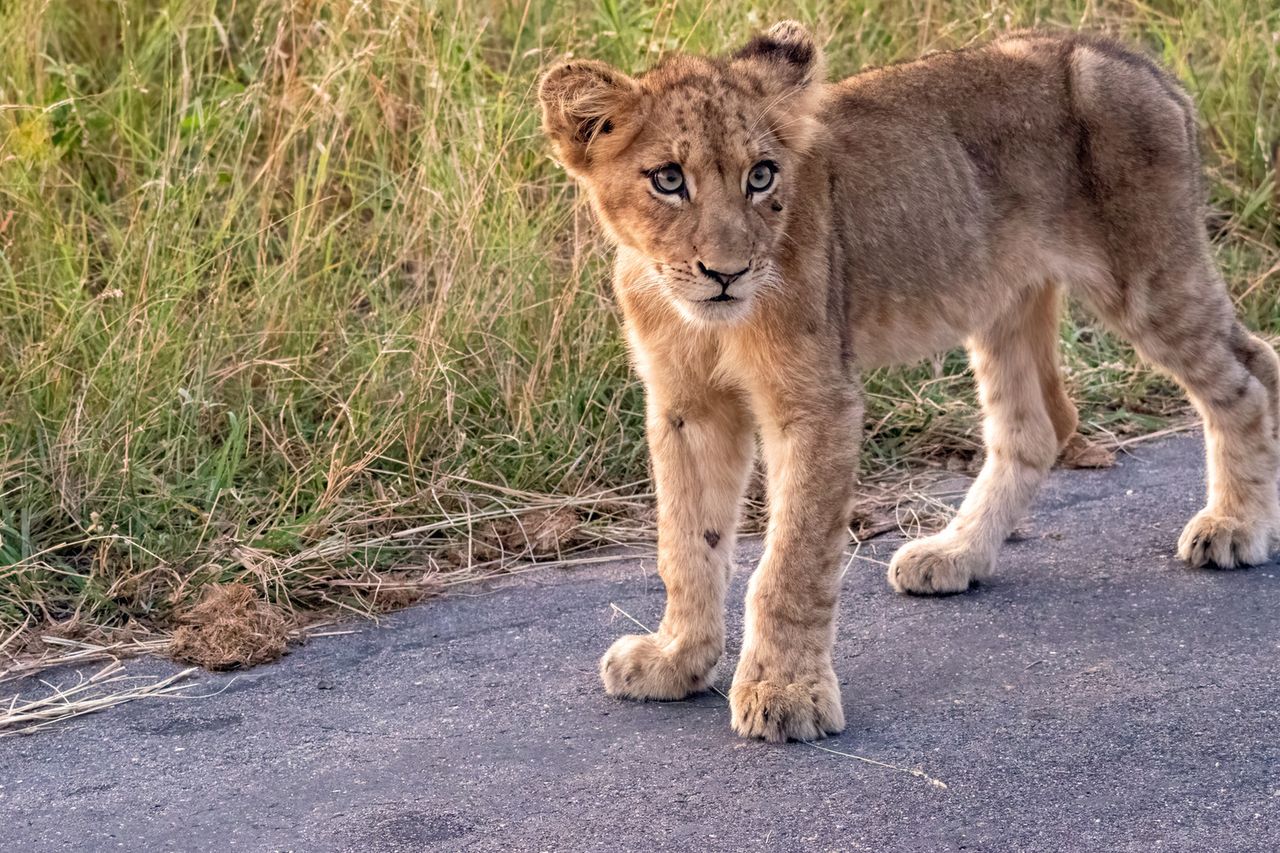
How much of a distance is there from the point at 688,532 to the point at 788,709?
0.59 metres

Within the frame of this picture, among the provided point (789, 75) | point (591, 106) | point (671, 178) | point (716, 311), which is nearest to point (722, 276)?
point (716, 311)

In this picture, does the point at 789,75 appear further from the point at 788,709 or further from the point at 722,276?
the point at 788,709

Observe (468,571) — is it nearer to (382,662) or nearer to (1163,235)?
(382,662)

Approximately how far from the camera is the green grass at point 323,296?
518cm

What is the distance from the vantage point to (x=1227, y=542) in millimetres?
4938

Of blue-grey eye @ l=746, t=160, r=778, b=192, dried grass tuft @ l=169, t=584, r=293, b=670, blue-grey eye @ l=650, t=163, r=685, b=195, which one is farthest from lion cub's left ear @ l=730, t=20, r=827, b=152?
dried grass tuft @ l=169, t=584, r=293, b=670

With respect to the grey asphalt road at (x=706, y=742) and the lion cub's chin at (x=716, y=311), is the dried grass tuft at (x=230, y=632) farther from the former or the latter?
the lion cub's chin at (x=716, y=311)

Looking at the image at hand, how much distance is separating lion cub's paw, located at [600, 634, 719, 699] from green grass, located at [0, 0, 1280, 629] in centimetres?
109

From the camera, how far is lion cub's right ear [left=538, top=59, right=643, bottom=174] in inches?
159

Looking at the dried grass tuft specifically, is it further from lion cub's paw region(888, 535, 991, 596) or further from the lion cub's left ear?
the lion cub's left ear

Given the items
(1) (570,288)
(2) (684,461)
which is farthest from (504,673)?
(1) (570,288)

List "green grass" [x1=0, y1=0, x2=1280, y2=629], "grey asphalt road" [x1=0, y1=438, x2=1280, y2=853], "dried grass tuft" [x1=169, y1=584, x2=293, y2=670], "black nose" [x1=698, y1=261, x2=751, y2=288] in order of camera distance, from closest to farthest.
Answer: "grey asphalt road" [x1=0, y1=438, x2=1280, y2=853] → "black nose" [x1=698, y1=261, x2=751, y2=288] → "dried grass tuft" [x1=169, y1=584, x2=293, y2=670] → "green grass" [x1=0, y1=0, x2=1280, y2=629]

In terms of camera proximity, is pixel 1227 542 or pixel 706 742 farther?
pixel 1227 542

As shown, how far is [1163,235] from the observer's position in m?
4.98
